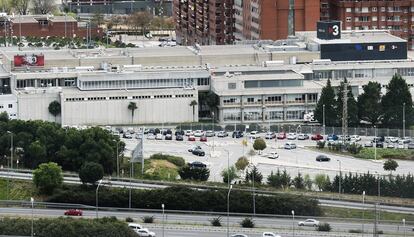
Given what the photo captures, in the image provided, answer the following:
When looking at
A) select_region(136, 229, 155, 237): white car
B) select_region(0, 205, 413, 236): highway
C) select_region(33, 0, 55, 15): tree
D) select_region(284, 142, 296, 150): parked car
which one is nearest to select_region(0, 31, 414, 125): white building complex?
select_region(284, 142, 296, 150): parked car

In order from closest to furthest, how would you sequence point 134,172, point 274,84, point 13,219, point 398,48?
point 13,219 → point 134,172 → point 274,84 → point 398,48

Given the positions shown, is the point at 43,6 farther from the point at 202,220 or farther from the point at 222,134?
the point at 202,220

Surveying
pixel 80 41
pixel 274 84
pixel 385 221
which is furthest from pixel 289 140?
pixel 80 41

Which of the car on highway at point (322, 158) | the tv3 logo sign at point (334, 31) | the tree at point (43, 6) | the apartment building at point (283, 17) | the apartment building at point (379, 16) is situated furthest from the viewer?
the tree at point (43, 6)

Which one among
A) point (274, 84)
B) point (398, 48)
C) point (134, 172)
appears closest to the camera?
point (134, 172)

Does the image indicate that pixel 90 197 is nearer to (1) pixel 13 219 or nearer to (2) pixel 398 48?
(1) pixel 13 219

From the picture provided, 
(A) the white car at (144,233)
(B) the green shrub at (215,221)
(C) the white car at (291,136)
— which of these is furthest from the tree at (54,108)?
(A) the white car at (144,233)

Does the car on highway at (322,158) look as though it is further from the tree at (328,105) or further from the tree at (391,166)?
the tree at (328,105)
